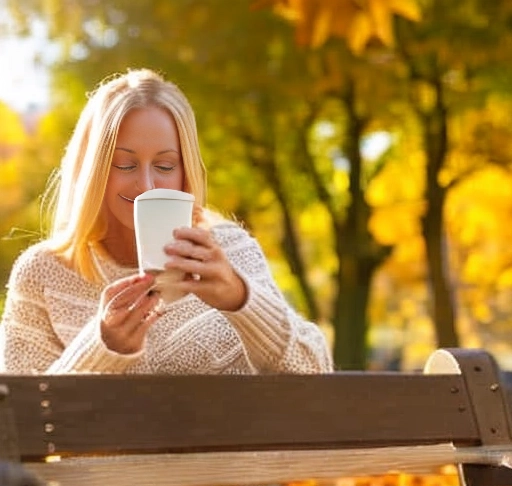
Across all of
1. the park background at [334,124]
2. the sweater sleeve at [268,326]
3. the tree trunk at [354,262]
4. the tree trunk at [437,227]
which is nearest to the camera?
the sweater sleeve at [268,326]

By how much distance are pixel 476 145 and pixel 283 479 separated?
1343 centimetres

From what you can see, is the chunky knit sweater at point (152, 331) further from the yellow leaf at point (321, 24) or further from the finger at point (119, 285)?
the yellow leaf at point (321, 24)

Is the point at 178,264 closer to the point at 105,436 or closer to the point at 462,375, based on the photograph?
the point at 105,436

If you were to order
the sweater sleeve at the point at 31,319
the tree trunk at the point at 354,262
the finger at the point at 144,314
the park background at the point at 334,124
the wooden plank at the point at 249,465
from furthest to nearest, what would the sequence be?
1. the tree trunk at the point at 354,262
2. the park background at the point at 334,124
3. the sweater sleeve at the point at 31,319
4. the finger at the point at 144,314
5. the wooden plank at the point at 249,465

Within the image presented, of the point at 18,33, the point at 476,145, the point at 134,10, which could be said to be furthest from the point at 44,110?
the point at 476,145

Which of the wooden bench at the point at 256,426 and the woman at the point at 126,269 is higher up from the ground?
the woman at the point at 126,269

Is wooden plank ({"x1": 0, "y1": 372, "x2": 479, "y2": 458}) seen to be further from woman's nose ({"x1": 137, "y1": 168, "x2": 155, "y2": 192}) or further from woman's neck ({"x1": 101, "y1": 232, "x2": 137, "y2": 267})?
woman's neck ({"x1": 101, "y1": 232, "x2": 137, "y2": 267})

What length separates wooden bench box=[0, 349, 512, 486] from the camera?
2121mm

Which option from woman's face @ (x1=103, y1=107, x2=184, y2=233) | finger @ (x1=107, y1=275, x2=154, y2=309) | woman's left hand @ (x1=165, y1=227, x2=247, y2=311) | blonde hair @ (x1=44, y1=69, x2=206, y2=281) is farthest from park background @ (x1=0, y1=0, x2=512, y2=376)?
finger @ (x1=107, y1=275, x2=154, y2=309)

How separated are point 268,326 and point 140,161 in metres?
0.43

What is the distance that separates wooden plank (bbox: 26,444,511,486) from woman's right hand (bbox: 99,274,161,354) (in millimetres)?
240

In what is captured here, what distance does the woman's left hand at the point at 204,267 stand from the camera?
214cm

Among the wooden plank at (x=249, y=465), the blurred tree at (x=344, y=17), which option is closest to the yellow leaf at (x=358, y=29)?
the blurred tree at (x=344, y=17)

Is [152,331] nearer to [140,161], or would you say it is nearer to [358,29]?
[140,161]
